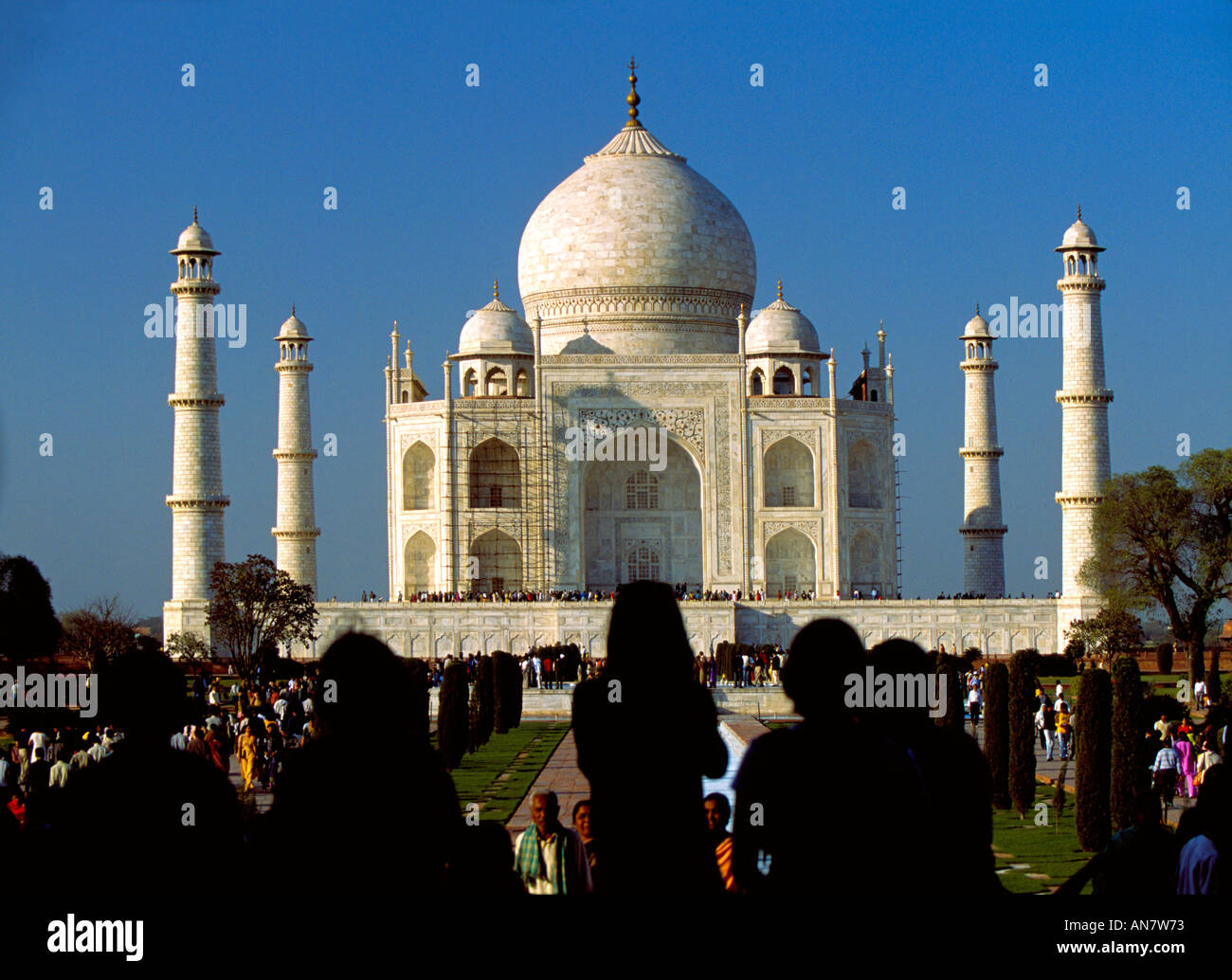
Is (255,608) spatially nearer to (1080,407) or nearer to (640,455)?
(640,455)

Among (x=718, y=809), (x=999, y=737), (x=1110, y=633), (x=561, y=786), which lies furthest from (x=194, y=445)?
(x=718, y=809)

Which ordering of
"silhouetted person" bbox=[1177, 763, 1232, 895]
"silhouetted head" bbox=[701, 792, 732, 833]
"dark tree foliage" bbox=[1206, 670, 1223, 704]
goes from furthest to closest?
"dark tree foliage" bbox=[1206, 670, 1223, 704], "silhouetted head" bbox=[701, 792, 732, 833], "silhouetted person" bbox=[1177, 763, 1232, 895]

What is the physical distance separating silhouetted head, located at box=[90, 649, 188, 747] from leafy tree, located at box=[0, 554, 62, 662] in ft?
84.5

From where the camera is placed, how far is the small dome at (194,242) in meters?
33.9

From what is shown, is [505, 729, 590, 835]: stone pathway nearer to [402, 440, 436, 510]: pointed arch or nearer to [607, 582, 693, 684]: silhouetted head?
[607, 582, 693, 684]: silhouetted head

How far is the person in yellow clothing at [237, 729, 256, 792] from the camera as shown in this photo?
15.8m

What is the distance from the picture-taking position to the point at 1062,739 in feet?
63.0

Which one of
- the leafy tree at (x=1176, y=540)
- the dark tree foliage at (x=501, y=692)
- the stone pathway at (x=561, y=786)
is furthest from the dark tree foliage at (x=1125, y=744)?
the leafy tree at (x=1176, y=540)

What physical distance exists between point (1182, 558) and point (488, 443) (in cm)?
1477

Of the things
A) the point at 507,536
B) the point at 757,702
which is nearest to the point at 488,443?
the point at 507,536

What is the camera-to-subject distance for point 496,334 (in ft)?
125

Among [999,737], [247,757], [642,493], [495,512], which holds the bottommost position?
[247,757]

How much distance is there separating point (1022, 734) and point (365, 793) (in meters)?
11.8

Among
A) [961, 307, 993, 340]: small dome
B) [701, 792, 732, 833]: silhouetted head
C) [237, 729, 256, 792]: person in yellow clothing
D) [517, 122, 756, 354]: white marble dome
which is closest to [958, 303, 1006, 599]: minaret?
[961, 307, 993, 340]: small dome
